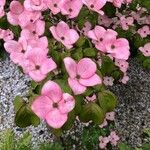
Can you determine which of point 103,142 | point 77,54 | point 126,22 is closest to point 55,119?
point 77,54

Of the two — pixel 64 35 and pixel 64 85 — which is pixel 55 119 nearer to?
pixel 64 85

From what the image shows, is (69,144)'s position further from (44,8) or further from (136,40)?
A: (44,8)

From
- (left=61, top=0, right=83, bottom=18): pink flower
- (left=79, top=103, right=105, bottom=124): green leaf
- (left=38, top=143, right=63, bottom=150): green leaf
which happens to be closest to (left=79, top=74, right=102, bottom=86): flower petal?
(left=79, top=103, right=105, bottom=124): green leaf

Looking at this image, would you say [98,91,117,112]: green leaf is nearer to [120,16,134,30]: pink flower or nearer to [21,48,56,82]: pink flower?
[21,48,56,82]: pink flower

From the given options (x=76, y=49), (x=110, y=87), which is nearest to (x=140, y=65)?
(x=110, y=87)

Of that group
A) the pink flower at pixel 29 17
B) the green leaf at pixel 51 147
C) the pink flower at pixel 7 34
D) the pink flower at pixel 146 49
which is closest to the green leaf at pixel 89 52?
the pink flower at pixel 29 17
